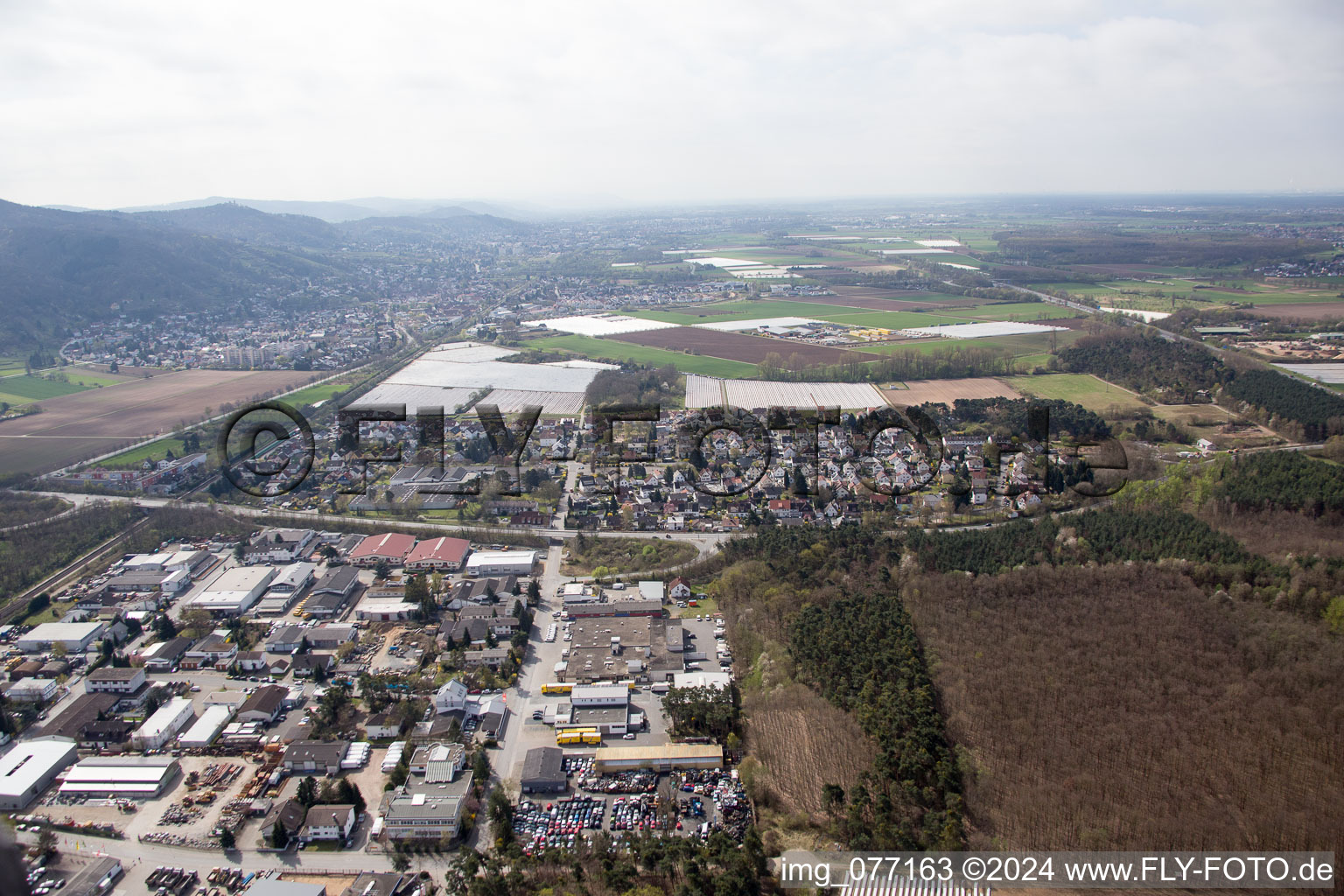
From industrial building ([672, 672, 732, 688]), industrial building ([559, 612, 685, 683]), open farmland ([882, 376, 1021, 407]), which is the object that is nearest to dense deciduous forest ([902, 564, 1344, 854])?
industrial building ([672, 672, 732, 688])

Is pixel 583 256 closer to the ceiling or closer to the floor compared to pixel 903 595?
closer to the ceiling

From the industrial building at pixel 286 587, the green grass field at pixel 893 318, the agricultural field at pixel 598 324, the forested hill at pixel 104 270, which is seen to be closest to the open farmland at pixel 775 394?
the agricultural field at pixel 598 324

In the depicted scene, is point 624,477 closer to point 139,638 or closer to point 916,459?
point 916,459

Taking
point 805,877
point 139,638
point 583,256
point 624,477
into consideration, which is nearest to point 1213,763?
point 805,877

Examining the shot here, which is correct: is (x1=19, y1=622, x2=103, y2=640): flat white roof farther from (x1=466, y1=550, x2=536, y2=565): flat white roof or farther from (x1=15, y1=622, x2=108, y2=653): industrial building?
(x1=466, y1=550, x2=536, y2=565): flat white roof

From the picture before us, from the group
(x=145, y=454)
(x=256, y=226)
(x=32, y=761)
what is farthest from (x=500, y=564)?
(x=256, y=226)

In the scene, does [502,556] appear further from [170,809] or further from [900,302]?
[900,302]
